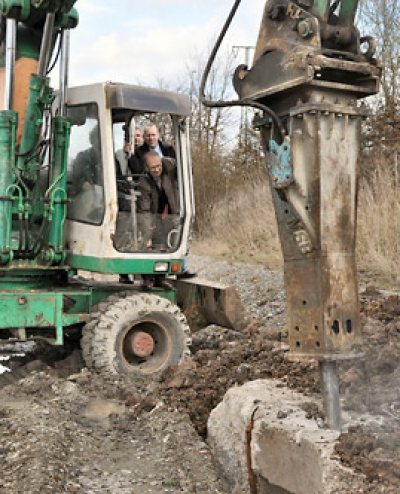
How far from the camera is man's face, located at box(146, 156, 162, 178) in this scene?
759 centimetres

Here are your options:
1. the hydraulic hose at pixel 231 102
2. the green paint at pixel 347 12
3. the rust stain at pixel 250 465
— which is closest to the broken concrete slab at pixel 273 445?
the rust stain at pixel 250 465

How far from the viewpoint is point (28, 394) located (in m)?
6.28

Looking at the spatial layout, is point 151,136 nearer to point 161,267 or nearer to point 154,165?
point 154,165

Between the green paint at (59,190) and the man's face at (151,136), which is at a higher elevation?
the man's face at (151,136)

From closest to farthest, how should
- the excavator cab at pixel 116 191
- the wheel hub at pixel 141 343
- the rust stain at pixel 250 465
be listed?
the rust stain at pixel 250 465 → the excavator cab at pixel 116 191 → the wheel hub at pixel 141 343

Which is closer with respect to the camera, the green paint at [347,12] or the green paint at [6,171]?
the green paint at [347,12]

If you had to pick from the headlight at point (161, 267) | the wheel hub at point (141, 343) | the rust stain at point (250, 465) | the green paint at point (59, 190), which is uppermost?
the green paint at point (59, 190)

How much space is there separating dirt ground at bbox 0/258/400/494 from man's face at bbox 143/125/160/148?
2.13 m

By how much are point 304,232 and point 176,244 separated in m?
4.23

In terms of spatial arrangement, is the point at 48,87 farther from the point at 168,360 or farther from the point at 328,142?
the point at 328,142

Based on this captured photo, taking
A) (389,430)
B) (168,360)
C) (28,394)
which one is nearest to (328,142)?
(389,430)

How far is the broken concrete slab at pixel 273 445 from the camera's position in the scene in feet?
10.9

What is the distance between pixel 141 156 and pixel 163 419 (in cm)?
316

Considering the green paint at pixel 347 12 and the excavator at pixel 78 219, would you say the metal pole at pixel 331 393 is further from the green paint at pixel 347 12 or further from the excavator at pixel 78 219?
the excavator at pixel 78 219
